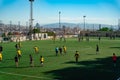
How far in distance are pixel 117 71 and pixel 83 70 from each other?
10.2ft

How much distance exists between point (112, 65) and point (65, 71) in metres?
6.60

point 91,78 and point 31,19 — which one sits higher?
point 31,19

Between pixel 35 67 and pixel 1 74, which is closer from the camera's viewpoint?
pixel 1 74

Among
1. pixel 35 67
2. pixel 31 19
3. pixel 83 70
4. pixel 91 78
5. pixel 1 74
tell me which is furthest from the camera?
pixel 31 19

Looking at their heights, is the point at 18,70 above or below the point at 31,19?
below

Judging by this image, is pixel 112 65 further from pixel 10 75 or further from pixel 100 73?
pixel 10 75

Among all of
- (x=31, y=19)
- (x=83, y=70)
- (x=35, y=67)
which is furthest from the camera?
A: (x=31, y=19)

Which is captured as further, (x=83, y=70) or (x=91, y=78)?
(x=83, y=70)

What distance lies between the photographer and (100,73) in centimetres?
2791

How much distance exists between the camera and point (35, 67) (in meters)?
31.8

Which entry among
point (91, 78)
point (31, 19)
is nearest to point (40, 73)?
point (91, 78)

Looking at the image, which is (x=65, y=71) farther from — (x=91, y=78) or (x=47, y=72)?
(x=91, y=78)

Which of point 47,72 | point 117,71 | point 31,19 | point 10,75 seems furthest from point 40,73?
point 31,19

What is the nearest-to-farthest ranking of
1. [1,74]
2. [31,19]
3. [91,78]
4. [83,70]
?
[91,78] < [1,74] < [83,70] < [31,19]
